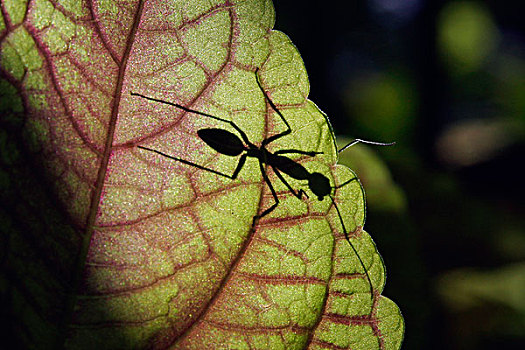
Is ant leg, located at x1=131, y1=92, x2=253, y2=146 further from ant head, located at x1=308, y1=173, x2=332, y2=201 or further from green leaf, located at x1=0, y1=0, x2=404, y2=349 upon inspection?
ant head, located at x1=308, y1=173, x2=332, y2=201

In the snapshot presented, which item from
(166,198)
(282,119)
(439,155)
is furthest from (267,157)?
(439,155)

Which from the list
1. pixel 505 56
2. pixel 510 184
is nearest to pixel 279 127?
pixel 510 184

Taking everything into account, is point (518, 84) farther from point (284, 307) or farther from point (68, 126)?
point (68, 126)

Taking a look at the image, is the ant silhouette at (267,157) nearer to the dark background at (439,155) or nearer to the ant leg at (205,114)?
the ant leg at (205,114)

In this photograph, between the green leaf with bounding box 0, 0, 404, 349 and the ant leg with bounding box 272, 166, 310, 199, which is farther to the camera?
the ant leg with bounding box 272, 166, 310, 199

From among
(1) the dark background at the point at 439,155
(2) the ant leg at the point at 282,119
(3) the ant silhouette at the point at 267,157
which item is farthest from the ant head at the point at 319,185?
(1) the dark background at the point at 439,155

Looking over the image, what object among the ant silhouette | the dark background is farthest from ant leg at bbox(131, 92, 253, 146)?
the dark background
